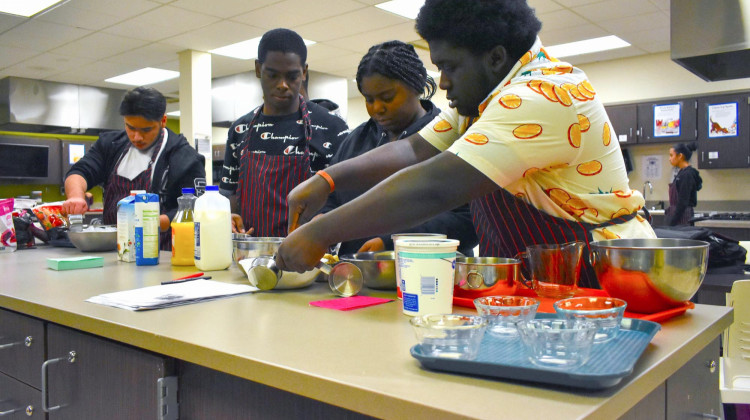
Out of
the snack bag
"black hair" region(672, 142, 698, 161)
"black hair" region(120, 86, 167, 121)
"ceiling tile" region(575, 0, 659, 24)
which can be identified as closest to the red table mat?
"black hair" region(120, 86, 167, 121)

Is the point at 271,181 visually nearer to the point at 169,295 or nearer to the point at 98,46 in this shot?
the point at 169,295

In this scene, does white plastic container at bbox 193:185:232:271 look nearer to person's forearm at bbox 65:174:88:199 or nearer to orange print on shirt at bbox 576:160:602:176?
orange print on shirt at bbox 576:160:602:176

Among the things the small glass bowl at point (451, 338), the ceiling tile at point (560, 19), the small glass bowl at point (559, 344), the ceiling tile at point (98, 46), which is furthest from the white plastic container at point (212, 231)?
the ceiling tile at point (98, 46)

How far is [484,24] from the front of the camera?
1.26m

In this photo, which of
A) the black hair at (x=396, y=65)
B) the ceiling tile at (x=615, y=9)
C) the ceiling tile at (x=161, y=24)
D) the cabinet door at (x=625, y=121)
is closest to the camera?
the black hair at (x=396, y=65)

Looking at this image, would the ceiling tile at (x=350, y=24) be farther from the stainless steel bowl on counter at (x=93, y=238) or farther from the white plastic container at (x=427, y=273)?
the white plastic container at (x=427, y=273)

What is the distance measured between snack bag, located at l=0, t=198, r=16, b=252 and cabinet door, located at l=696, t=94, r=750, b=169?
7016mm

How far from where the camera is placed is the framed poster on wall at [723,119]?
6641mm

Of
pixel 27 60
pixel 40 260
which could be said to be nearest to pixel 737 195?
pixel 40 260

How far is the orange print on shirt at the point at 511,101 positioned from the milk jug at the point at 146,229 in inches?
49.4

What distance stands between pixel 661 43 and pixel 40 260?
6.47 metres

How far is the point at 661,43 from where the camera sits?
253 inches

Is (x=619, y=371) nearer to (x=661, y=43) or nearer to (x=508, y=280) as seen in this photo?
(x=508, y=280)

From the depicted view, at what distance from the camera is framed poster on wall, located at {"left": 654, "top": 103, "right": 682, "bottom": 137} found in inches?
275
